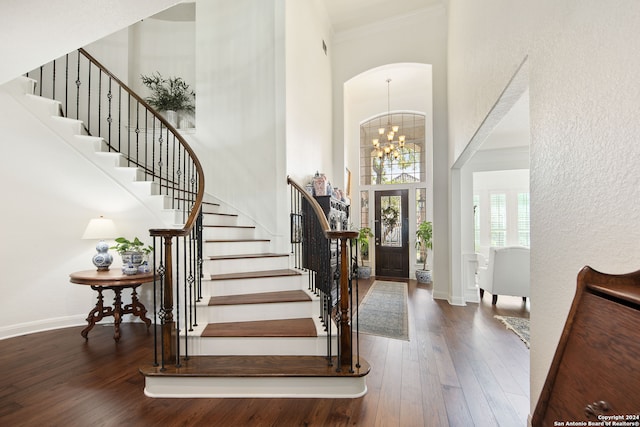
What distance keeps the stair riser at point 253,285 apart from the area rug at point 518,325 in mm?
2515

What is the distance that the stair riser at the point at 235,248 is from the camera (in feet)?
10.9

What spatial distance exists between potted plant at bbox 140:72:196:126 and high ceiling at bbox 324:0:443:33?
311cm

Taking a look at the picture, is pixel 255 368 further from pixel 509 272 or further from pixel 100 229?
pixel 509 272

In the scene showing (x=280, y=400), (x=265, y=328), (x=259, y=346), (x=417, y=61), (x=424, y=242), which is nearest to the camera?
(x=280, y=400)

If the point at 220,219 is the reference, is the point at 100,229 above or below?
below

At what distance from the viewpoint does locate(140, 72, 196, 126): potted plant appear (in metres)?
4.72

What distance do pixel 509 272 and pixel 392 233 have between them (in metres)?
3.02

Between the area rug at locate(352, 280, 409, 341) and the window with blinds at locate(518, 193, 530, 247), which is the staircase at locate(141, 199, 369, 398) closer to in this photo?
the area rug at locate(352, 280, 409, 341)

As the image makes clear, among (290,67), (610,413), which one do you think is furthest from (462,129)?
(610,413)

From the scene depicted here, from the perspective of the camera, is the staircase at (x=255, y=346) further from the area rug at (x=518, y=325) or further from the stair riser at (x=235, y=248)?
the area rug at (x=518, y=325)

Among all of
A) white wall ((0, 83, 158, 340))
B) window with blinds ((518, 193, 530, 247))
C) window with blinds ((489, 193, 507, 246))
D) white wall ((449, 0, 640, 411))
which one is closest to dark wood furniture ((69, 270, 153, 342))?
white wall ((0, 83, 158, 340))

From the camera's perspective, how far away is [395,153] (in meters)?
7.05

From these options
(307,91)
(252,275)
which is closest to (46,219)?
(252,275)

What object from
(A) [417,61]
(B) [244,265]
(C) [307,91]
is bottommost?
(B) [244,265]
